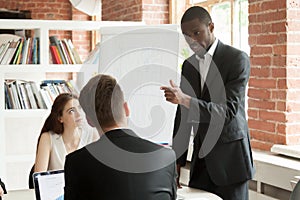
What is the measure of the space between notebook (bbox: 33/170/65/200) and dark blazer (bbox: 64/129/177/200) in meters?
0.44

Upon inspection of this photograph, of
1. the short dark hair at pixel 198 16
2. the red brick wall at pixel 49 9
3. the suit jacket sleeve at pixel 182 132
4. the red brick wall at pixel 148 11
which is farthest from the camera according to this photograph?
the red brick wall at pixel 49 9

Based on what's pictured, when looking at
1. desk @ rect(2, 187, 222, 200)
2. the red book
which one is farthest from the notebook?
the red book

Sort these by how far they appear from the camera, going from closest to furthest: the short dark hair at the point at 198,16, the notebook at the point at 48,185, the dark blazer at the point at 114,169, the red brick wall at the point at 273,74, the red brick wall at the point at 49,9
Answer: the dark blazer at the point at 114,169
the notebook at the point at 48,185
the short dark hair at the point at 198,16
the red brick wall at the point at 273,74
the red brick wall at the point at 49,9

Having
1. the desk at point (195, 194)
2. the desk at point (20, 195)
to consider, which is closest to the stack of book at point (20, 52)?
the desk at point (20, 195)

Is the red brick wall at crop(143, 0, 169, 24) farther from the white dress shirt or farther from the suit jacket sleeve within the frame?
Result: the white dress shirt

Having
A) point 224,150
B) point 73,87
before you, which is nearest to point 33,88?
point 73,87

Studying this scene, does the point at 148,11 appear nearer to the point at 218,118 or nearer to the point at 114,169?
the point at 218,118

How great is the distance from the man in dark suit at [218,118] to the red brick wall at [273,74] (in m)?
0.90

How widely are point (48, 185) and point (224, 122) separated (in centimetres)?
81

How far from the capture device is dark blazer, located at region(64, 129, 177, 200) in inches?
67.4

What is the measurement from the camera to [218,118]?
2.32 metres

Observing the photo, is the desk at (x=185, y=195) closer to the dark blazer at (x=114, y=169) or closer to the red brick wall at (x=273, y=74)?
the dark blazer at (x=114, y=169)

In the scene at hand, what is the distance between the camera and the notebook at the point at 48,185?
2182 millimetres

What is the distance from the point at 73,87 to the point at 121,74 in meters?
0.59
